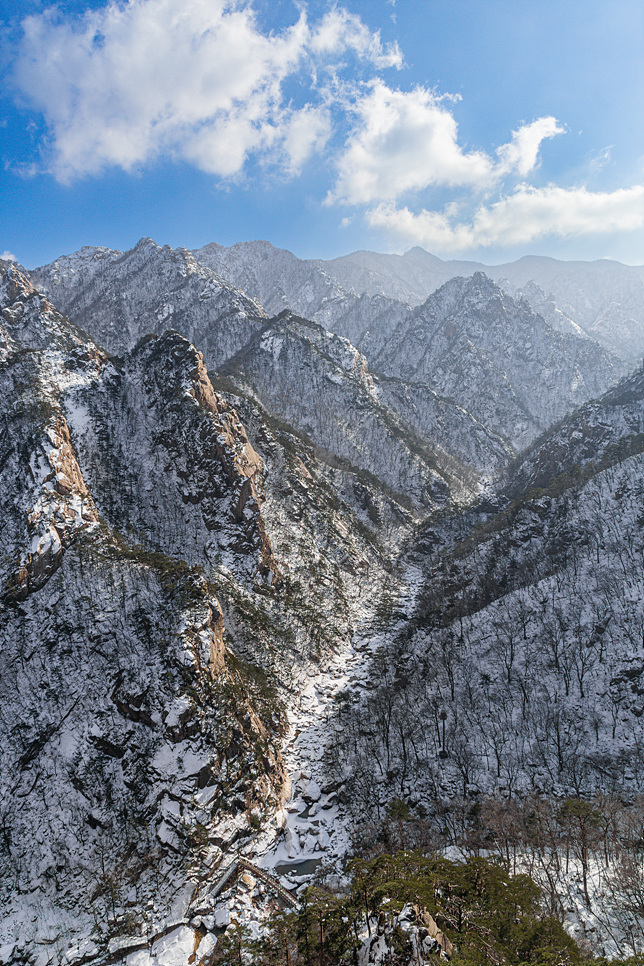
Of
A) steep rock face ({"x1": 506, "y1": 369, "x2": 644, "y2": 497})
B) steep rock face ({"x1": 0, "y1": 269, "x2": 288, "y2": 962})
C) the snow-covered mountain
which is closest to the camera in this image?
steep rock face ({"x1": 0, "y1": 269, "x2": 288, "y2": 962})

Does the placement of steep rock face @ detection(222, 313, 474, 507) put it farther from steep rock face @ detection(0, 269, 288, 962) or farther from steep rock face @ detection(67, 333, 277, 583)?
steep rock face @ detection(0, 269, 288, 962)

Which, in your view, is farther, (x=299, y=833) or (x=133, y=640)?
(x=133, y=640)

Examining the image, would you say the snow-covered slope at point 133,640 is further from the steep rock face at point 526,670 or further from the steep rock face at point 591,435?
the steep rock face at point 591,435

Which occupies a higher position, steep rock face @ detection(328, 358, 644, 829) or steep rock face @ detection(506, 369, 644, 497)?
steep rock face @ detection(506, 369, 644, 497)

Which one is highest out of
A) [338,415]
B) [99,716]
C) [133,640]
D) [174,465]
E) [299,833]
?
[338,415]

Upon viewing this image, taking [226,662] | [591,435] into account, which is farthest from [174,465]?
[591,435]

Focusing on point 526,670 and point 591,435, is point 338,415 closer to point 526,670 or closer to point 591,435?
point 591,435

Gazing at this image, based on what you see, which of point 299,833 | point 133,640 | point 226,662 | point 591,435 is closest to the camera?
point 299,833

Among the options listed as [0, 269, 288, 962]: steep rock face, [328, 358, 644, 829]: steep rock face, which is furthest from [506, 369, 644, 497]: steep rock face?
[0, 269, 288, 962]: steep rock face

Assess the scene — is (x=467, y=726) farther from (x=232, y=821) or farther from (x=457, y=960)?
(x=457, y=960)
